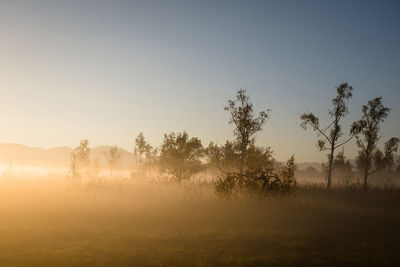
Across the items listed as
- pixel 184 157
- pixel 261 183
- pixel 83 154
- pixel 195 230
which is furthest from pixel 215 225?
pixel 83 154

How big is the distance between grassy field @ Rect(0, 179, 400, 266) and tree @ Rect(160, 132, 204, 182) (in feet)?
26.8

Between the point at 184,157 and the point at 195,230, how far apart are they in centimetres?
2040

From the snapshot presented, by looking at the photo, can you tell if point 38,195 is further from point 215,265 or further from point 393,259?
point 393,259

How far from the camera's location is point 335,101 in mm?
33281

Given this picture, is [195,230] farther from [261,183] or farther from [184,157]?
[184,157]

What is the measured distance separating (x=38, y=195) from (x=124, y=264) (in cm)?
1904

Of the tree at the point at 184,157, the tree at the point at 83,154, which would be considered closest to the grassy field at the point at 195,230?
the tree at the point at 184,157

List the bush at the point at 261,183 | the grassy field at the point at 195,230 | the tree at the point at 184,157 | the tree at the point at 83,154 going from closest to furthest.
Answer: the grassy field at the point at 195,230
the bush at the point at 261,183
the tree at the point at 184,157
the tree at the point at 83,154

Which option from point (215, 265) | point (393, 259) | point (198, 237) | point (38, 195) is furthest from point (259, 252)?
point (38, 195)

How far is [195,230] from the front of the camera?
15.0 m

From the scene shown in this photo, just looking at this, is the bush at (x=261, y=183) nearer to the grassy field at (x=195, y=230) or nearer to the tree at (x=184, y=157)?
the grassy field at (x=195, y=230)

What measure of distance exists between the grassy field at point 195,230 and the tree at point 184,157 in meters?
8.16

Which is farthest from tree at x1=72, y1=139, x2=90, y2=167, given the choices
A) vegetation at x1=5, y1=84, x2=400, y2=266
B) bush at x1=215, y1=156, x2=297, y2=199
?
bush at x1=215, y1=156, x2=297, y2=199

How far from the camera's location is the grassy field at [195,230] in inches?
401
